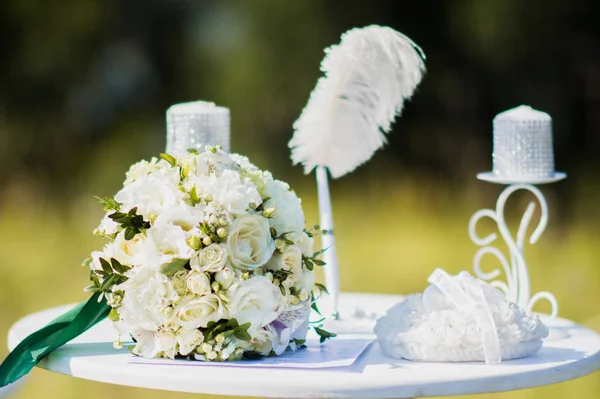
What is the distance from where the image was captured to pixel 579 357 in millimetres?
1966

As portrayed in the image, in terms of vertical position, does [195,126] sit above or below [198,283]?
above

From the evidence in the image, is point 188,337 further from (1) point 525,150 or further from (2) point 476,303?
(1) point 525,150

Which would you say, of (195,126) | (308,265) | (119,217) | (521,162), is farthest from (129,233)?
(521,162)

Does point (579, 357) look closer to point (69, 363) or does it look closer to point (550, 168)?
point (550, 168)

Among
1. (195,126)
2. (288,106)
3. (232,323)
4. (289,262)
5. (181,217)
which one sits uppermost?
(288,106)

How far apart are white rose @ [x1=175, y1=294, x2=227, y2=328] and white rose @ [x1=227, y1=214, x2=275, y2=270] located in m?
0.09

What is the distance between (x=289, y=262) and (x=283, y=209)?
120mm

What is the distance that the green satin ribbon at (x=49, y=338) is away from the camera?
1.99 meters

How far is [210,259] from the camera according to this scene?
1832 mm

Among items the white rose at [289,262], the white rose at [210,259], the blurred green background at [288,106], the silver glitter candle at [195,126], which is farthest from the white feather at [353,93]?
the blurred green background at [288,106]

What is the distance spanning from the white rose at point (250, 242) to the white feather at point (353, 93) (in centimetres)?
65

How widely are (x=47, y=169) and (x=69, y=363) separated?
511cm

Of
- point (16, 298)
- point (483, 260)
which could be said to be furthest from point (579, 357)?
point (16, 298)

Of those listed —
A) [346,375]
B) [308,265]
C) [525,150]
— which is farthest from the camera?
[525,150]
